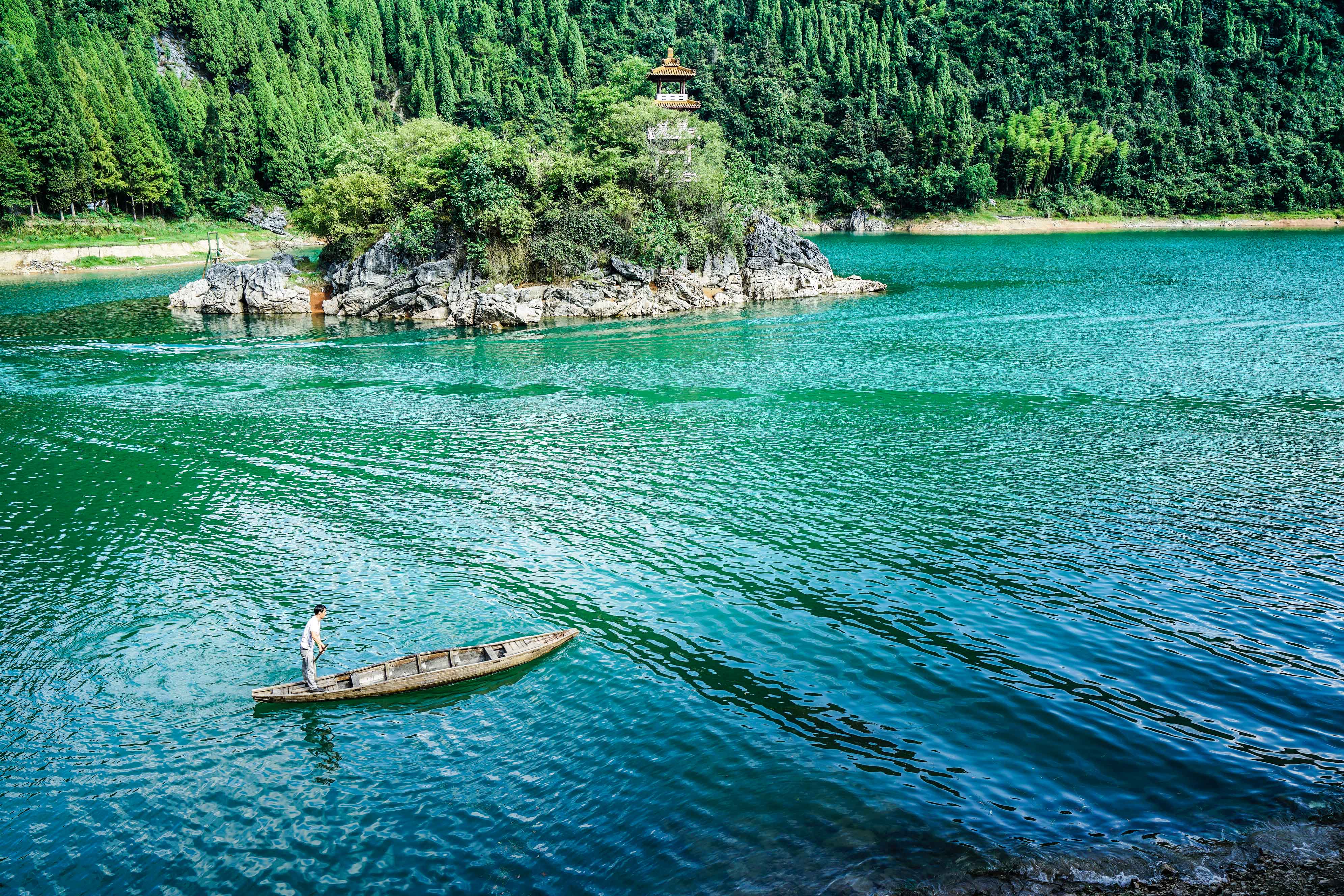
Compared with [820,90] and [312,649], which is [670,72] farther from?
[820,90]

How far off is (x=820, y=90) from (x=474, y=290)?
439 ft

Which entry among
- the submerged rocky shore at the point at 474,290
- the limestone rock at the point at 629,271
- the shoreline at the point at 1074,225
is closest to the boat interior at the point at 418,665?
the submerged rocky shore at the point at 474,290

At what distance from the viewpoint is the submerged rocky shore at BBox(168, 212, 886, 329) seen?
207 feet

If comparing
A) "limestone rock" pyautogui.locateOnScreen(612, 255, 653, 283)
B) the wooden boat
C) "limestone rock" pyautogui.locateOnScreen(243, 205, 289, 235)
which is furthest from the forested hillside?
the wooden boat

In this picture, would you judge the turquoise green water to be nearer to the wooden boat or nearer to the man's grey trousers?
the wooden boat

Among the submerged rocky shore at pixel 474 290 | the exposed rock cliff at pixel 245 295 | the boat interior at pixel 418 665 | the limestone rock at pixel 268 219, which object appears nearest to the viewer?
the boat interior at pixel 418 665

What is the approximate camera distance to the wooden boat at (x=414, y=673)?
53.5ft

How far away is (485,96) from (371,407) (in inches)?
5982

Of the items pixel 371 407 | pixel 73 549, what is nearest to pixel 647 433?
pixel 371 407

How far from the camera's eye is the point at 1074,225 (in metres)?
140

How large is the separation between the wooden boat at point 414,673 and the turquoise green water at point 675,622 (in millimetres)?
382

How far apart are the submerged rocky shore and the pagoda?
1495 centimetres

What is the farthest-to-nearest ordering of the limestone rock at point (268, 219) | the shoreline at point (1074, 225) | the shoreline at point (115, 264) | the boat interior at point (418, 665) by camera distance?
the shoreline at point (1074, 225), the limestone rock at point (268, 219), the shoreline at point (115, 264), the boat interior at point (418, 665)

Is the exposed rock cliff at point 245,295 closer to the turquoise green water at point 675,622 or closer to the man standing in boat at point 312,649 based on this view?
the turquoise green water at point 675,622
